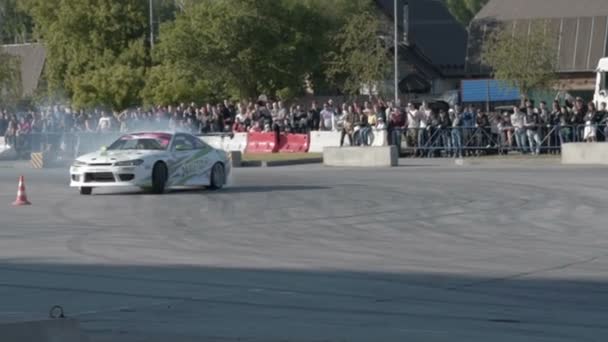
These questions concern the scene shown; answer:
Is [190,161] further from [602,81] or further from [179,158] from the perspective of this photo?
[602,81]

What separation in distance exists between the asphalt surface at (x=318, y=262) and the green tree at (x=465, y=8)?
8982 centimetres

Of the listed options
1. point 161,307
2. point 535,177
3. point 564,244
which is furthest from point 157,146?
point 161,307

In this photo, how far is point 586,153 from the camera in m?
34.8

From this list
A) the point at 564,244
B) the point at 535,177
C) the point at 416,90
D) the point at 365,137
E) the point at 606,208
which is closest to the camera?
the point at 564,244

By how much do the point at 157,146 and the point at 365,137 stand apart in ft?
53.6

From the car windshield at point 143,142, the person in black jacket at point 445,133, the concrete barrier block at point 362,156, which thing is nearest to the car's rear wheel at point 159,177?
the car windshield at point 143,142

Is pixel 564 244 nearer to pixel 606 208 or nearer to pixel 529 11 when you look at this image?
pixel 606 208

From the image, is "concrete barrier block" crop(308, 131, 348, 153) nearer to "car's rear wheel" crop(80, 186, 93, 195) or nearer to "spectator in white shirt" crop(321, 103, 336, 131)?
"spectator in white shirt" crop(321, 103, 336, 131)

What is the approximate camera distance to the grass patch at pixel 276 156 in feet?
136

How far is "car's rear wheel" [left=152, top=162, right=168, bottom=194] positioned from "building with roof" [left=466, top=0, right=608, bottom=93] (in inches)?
1764

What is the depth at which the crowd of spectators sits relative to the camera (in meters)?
39.1

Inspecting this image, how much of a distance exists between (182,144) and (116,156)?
1.63 metres

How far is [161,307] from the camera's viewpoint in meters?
11.9

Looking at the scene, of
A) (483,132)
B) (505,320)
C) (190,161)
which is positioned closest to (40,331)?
(505,320)
